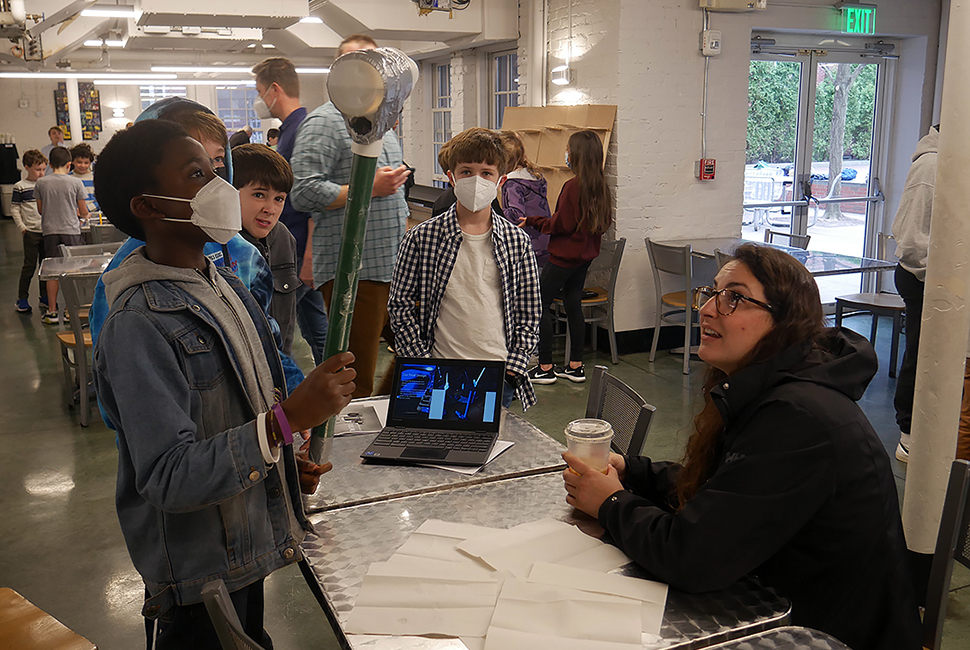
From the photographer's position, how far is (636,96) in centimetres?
589

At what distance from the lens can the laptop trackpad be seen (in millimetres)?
2029

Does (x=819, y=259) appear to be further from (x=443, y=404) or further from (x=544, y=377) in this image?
(x=443, y=404)

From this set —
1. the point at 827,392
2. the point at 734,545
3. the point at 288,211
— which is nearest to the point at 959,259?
the point at 827,392

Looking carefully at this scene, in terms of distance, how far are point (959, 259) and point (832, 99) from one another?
521cm

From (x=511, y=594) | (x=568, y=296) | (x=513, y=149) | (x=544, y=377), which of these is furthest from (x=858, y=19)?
(x=511, y=594)

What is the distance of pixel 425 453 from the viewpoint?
205 centimetres

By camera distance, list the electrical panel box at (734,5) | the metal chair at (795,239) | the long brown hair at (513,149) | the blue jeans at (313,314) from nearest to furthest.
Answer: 1. the blue jeans at (313,314)
2. the long brown hair at (513,149)
3. the electrical panel box at (734,5)
4. the metal chair at (795,239)

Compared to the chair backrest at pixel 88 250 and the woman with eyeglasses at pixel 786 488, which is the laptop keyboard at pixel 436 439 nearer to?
the woman with eyeglasses at pixel 786 488

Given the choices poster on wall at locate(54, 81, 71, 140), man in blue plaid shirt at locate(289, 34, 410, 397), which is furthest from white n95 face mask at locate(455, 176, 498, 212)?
poster on wall at locate(54, 81, 71, 140)

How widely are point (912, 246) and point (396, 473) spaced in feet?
10.1

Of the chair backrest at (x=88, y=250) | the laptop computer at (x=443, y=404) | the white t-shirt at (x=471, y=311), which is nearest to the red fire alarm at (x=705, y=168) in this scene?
the white t-shirt at (x=471, y=311)

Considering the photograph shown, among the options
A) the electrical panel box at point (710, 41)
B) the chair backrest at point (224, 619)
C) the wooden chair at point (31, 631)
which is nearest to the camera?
the chair backrest at point (224, 619)

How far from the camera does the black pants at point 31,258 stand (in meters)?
7.85

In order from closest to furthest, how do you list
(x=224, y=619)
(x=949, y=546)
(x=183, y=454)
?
(x=224, y=619) < (x=183, y=454) < (x=949, y=546)
